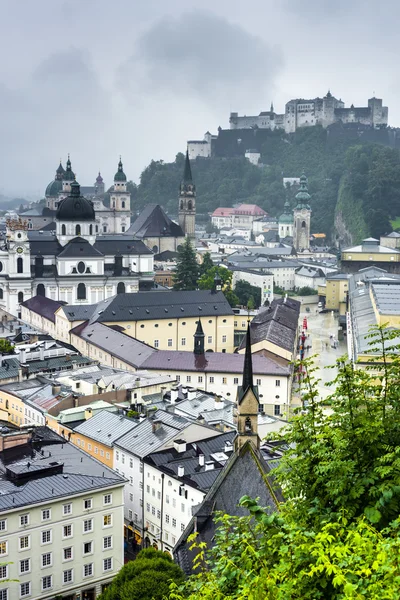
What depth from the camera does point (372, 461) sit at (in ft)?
40.0

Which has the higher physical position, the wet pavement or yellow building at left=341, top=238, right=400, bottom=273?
yellow building at left=341, top=238, right=400, bottom=273

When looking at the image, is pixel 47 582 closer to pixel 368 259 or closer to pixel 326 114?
pixel 368 259

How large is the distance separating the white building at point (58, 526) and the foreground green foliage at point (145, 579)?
3.56 meters

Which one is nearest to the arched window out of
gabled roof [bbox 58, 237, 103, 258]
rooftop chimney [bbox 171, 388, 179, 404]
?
gabled roof [bbox 58, 237, 103, 258]

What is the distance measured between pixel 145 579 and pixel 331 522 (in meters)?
11.3

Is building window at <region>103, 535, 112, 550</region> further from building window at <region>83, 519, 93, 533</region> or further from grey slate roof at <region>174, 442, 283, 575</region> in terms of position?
grey slate roof at <region>174, 442, 283, 575</region>

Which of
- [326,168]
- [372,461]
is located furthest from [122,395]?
[326,168]

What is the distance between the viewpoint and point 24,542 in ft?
79.9

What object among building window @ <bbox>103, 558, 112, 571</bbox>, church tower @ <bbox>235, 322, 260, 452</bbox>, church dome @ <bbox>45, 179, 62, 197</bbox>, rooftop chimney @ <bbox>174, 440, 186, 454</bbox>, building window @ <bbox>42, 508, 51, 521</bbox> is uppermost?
church dome @ <bbox>45, 179, 62, 197</bbox>

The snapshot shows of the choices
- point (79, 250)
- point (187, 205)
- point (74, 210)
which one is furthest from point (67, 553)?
point (187, 205)

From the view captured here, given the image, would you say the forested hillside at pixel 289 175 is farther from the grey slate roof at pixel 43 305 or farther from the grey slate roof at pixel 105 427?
the grey slate roof at pixel 105 427

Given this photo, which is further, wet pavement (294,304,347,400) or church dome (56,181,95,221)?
church dome (56,181,95,221)

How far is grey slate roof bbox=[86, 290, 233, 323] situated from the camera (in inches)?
2287

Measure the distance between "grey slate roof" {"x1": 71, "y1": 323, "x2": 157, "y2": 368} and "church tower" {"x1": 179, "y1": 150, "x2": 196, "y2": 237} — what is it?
160ft
